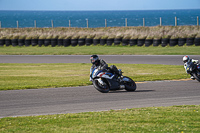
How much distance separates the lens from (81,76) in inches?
735

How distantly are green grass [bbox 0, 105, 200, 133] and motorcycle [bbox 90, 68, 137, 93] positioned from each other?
3485 mm

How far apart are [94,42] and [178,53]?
1074 centimetres

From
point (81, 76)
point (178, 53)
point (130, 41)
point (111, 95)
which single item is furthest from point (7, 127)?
point (130, 41)

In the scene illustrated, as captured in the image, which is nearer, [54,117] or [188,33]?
[54,117]

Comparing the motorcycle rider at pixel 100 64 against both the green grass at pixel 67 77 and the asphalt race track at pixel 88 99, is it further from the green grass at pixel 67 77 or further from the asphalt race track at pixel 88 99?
the green grass at pixel 67 77

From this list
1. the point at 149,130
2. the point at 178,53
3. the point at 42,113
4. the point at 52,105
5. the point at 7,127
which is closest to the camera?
the point at 149,130

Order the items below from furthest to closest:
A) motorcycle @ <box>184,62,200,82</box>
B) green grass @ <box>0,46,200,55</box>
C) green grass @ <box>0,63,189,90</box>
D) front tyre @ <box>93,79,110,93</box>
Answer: green grass @ <box>0,46,200,55</box>, green grass @ <box>0,63,189,90</box>, motorcycle @ <box>184,62,200,82</box>, front tyre @ <box>93,79,110,93</box>

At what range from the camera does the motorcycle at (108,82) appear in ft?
42.4

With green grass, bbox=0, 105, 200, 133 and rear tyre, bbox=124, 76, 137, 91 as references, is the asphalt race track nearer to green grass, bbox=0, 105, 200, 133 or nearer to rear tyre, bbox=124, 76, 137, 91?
rear tyre, bbox=124, 76, 137, 91

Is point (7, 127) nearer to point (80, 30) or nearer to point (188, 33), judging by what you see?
point (188, 33)

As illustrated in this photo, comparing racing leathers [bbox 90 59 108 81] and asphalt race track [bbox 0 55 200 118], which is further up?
racing leathers [bbox 90 59 108 81]

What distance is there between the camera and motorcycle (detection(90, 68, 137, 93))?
12922 mm

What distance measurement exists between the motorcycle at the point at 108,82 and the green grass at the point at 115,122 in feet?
11.4

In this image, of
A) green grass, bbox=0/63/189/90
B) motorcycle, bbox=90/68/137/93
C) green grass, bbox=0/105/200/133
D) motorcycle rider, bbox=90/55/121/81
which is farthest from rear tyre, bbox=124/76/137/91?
→ green grass, bbox=0/105/200/133
